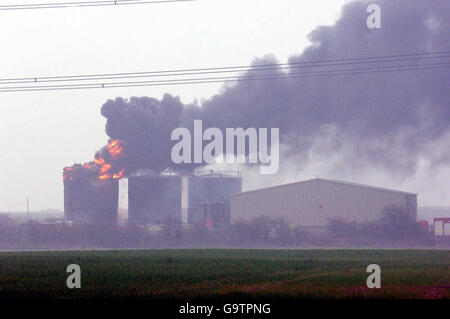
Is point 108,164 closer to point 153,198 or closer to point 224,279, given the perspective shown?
point 153,198

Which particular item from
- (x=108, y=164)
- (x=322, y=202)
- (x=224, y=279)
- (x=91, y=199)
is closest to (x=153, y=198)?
(x=91, y=199)

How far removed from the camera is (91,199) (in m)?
64.4

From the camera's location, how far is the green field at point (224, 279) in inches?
690

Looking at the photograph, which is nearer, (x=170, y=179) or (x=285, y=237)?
(x=285, y=237)

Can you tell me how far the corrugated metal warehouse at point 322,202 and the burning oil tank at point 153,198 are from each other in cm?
934

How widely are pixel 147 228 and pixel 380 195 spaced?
18476 mm

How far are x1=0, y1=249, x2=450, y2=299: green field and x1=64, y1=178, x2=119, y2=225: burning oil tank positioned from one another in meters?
33.4

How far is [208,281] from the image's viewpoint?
21078mm

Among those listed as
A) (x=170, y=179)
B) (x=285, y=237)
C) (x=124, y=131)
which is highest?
(x=124, y=131)

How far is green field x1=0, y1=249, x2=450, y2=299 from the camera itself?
57.5 feet

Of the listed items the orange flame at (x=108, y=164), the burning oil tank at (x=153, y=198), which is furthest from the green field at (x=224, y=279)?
the burning oil tank at (x=153, y=198)

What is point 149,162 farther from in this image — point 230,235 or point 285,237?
point 285,237

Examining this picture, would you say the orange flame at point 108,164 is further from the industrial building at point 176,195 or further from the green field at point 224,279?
the green field at point 224,279
